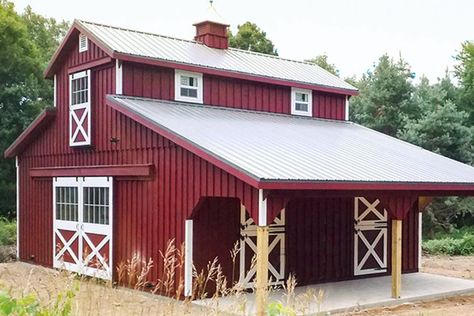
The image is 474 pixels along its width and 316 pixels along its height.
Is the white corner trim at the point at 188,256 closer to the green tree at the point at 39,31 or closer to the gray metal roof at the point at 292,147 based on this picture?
the gray metal roof at the point at 292,147

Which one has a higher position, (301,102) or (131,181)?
(301,102)

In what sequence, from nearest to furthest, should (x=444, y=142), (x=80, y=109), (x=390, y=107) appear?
(x=80, y=109) < (x=444, y=142) < (x=390, y=107)

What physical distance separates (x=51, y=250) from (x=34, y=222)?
4.13 ft

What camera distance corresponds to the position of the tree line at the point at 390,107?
2456 centimetres

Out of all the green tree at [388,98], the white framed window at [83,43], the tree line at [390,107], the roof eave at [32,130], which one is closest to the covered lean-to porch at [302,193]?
the white framed window at [83,43]

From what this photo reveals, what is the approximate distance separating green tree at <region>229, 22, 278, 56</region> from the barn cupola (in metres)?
18.1

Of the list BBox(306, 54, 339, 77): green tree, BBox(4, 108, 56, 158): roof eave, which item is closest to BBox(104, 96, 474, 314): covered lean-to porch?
BBox(4, 108, 56, 158): roof eave

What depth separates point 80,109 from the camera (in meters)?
14.2

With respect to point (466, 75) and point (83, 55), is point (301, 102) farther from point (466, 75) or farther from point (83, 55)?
point (466, 75)

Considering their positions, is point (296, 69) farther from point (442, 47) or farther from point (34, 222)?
Answer: point (442, 47)

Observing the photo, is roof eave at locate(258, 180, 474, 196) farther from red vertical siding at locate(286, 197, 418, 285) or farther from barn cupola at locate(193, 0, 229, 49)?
barn cupola at locate(193, 0, 229, 49)

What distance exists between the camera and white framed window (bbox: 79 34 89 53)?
46.9ft

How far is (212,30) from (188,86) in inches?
154

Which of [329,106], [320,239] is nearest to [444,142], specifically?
[329,106]
